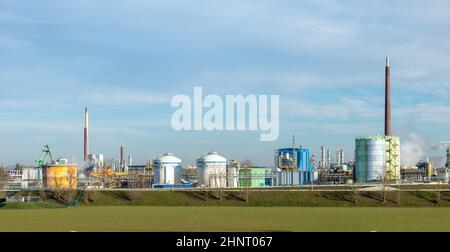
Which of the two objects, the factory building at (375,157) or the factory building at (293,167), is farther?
the factory building at (293,167)

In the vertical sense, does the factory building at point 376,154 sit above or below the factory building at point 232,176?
above

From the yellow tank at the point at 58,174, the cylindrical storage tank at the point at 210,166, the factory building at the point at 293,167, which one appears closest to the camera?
the yellow tank at the point at 58,174

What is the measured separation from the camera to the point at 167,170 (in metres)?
172

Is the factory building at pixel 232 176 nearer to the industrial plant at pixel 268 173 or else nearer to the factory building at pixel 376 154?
the industrial plant at pixel 268 173

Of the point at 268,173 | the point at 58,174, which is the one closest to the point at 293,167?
the point at 268,173

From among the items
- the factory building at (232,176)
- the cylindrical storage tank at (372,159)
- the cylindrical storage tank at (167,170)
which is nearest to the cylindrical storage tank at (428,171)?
the cylindrical storage tank at (372,159)

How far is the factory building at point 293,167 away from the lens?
552 feet

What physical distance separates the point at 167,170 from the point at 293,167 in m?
36.2

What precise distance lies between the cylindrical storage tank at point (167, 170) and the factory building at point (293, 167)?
90.2ft

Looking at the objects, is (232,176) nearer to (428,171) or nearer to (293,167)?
(293,167)

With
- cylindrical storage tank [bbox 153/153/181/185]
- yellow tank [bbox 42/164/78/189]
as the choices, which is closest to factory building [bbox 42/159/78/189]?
yellow tank [bbox 42/164/78/189]

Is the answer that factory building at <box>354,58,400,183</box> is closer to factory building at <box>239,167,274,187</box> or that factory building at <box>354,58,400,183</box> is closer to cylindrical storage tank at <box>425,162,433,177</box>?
factory building at <box>239,167,274,187</box>
